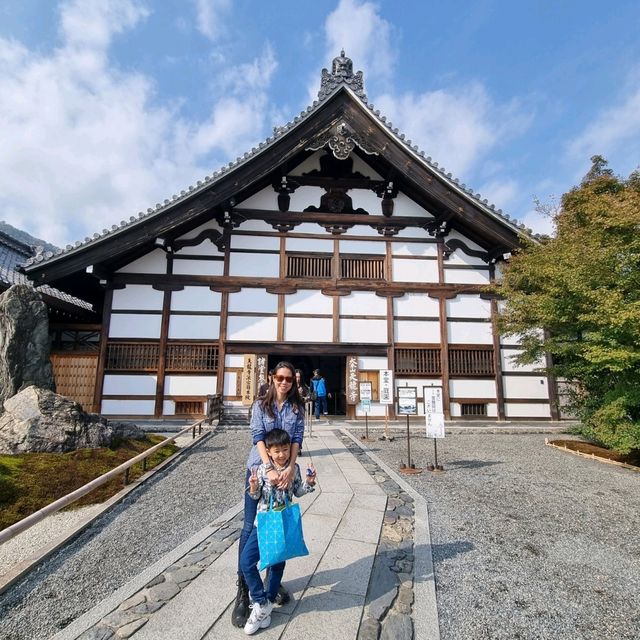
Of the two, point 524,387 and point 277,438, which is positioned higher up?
point 524,387

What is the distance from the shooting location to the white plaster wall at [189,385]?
11641 mm

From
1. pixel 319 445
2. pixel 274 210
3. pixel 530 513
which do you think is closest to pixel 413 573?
pixel 530 513

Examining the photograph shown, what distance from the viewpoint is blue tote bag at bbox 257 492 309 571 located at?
2.15 meters

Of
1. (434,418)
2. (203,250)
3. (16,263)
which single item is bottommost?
(434,418)

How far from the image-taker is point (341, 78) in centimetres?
1226

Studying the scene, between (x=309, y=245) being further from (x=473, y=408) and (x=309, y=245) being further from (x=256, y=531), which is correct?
(x=256, y=531)

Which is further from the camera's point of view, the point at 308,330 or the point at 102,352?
the point at 308,330

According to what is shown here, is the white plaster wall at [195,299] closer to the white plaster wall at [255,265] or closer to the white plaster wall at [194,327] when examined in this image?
the white plaster wall at [194,327]

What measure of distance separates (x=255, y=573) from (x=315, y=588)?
0.75 metres

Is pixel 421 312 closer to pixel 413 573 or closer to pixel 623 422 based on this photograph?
pixel 623 422

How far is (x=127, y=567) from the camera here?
313cm

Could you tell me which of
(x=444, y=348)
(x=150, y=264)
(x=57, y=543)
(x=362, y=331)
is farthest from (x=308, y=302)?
(x=57, y=543)

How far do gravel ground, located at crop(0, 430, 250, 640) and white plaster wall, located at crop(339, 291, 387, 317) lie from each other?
735 centimetres

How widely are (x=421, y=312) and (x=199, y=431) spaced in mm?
8088
